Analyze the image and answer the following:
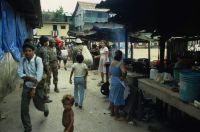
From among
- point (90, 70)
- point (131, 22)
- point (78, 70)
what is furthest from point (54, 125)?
point (90, 70)

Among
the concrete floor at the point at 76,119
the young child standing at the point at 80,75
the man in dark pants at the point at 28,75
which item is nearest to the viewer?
the man in dark pants at the point at 28,75

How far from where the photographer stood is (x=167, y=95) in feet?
19.0

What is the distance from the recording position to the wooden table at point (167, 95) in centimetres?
484

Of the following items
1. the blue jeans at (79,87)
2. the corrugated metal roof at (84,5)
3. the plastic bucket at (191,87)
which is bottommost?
the blue jeans at (79,87)

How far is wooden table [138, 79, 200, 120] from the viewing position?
4843 mm

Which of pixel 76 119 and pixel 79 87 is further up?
pixel 79 87

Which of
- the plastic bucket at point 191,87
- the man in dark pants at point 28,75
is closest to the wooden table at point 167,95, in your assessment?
the plastic bucket at point 191,87

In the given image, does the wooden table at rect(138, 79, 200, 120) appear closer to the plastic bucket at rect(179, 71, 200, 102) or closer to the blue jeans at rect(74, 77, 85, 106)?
the plastic bucket at rect(179, 71, 200, 102)

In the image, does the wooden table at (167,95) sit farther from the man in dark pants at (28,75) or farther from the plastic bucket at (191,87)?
the man in dark pants at (28,75)

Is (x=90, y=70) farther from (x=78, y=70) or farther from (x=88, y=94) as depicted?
(x=78, y=70)

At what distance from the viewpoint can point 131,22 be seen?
10391 mm

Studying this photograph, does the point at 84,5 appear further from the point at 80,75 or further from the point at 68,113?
the point at 68,113

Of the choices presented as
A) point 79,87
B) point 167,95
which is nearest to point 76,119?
point 79,87

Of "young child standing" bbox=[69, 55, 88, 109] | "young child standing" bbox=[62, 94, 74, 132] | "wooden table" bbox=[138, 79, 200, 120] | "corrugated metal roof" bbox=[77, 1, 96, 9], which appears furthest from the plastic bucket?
"corrugated metal roof" bbox=[77, 1, 96, 9]
